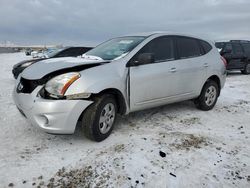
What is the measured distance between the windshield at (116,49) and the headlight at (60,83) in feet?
3.16

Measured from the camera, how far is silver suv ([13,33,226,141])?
127 inches

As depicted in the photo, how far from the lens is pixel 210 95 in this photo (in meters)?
5.51

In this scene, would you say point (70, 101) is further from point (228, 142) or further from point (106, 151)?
point (228, 142)

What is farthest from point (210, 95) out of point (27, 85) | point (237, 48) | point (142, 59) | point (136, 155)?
point (237, 48)

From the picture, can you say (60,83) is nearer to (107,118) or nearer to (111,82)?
(111,82)

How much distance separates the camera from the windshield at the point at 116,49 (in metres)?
4.08

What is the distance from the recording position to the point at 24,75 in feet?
11.8

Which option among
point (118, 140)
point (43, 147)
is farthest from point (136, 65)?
point (43, 147)

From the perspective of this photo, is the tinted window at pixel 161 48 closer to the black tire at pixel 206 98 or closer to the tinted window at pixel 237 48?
the black tire at pixel 206 98

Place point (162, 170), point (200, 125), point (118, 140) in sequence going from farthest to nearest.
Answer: point (200, 125), point (118, 140), point (162, 170)

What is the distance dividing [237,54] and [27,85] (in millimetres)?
11691

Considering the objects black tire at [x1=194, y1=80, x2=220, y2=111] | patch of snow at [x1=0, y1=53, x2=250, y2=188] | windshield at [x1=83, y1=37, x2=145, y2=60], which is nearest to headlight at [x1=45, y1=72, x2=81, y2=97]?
patch of snow at [x1=0, y1=53, x2=250, y2=188]

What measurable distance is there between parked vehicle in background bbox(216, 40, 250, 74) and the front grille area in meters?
10.5

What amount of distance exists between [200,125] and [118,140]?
1.70m
